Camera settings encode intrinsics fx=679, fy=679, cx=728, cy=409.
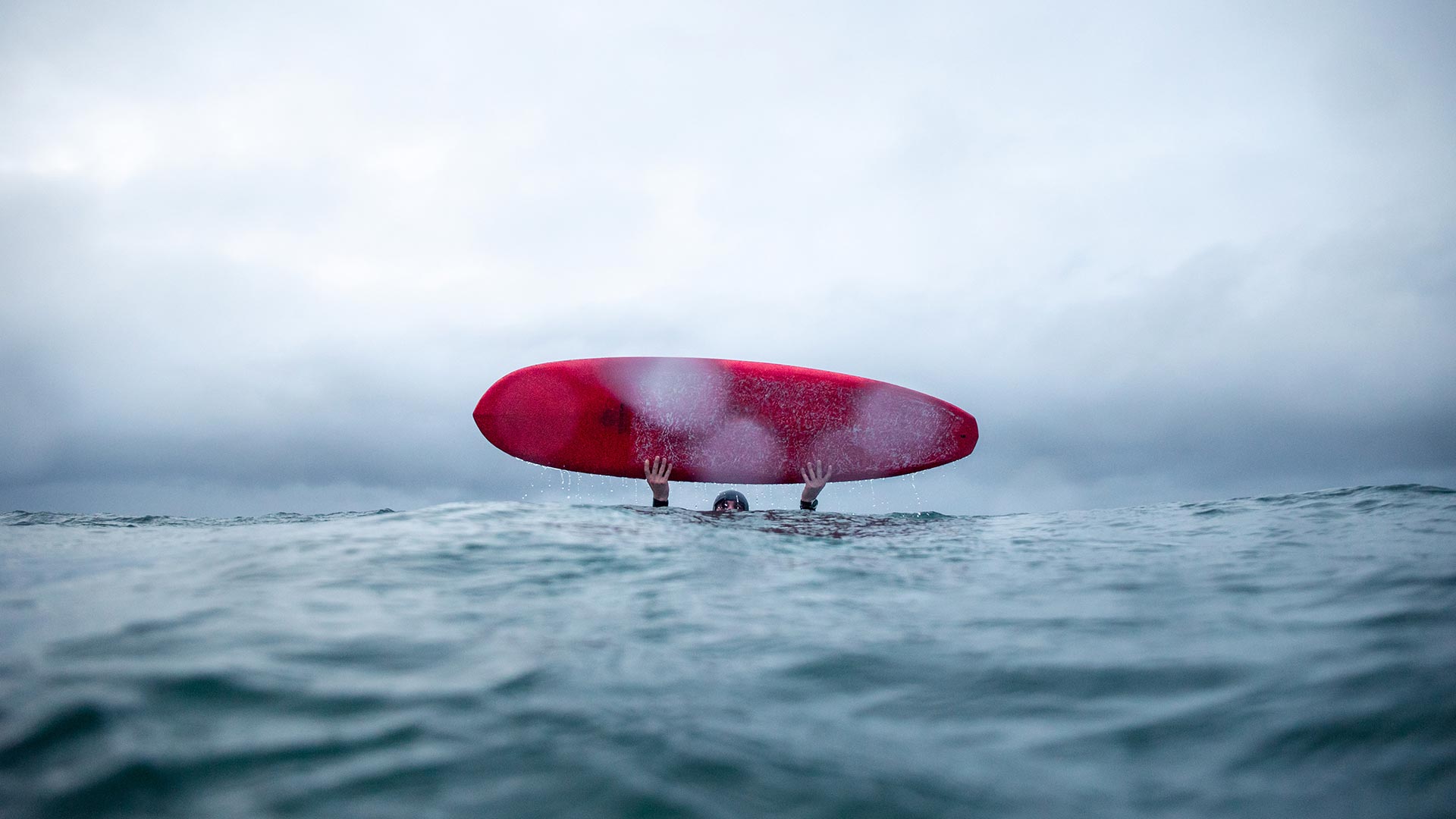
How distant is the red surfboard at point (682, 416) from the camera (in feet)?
24.1

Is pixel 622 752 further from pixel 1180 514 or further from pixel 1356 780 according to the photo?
pixel 1180 514

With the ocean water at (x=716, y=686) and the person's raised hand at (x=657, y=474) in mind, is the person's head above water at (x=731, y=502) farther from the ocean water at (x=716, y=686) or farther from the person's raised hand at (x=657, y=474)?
the ocean water at (x=716, y=686)

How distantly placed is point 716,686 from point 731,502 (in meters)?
5.41

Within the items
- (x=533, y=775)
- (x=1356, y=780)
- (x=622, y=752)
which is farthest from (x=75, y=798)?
(x=1356, y=780)

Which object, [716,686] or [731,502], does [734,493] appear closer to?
[731,502]

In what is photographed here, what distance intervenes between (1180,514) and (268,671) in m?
7.47

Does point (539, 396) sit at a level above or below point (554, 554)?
above

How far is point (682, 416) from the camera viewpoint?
735 cm

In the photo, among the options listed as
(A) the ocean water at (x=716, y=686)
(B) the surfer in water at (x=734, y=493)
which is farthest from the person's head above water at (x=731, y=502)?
(A) the ocean water at (x=716, y=686)

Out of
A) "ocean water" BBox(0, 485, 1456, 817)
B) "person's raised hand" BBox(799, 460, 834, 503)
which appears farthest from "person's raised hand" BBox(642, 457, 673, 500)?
"ocean water" BBox(0, 485, 1456, 817)

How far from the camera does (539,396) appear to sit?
736cm

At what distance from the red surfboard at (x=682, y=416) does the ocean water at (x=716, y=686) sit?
343cm

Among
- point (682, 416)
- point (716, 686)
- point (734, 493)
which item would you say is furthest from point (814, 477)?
point (716, 686)

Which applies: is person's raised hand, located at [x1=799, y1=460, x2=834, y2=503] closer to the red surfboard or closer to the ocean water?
the red surfboard
